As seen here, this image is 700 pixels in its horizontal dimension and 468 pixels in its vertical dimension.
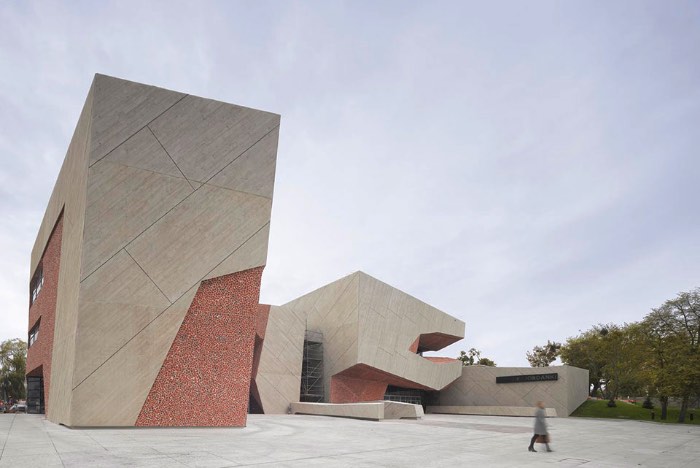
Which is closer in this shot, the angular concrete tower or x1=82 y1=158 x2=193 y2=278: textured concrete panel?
the angular concrete tower

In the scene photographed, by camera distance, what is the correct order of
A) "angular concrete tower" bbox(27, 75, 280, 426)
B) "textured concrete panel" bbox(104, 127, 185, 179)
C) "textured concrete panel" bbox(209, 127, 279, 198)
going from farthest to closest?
"textured concrete panel" bbox(209, 127, 279, 198), "textured concrete panel" bbox(104, 127, 185, 179), "angular concrete tower" bbox(27, 75, 280, 426)

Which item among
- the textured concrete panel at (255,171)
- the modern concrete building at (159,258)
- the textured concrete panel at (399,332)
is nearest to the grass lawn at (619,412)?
the textured concrete panel at (399,332)

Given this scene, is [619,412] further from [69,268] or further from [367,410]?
[69,268]

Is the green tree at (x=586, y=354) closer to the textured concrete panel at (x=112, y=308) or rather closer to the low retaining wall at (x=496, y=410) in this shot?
the low retaining wall at (x=496, y=410)

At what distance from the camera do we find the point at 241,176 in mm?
15023

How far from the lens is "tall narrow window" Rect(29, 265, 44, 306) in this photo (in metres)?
24.3

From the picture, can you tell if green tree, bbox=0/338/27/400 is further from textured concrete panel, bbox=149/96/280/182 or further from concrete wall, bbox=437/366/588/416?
textured concrete panel, bbox=149/96/280/182

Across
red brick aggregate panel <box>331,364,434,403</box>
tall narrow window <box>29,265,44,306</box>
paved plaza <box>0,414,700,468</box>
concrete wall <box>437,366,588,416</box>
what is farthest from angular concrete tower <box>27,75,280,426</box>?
concrete wall <box>437,366,588,416</box>

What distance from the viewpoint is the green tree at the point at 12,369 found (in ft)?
141

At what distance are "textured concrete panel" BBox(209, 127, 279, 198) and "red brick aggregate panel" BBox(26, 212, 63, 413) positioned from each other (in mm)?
8048

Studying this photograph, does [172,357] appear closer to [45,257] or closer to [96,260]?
[96,260]

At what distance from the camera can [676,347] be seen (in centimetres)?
2927

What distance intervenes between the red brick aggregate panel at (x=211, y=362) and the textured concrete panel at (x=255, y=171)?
8.47 ft

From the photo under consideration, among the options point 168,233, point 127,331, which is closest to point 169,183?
point 168,233
